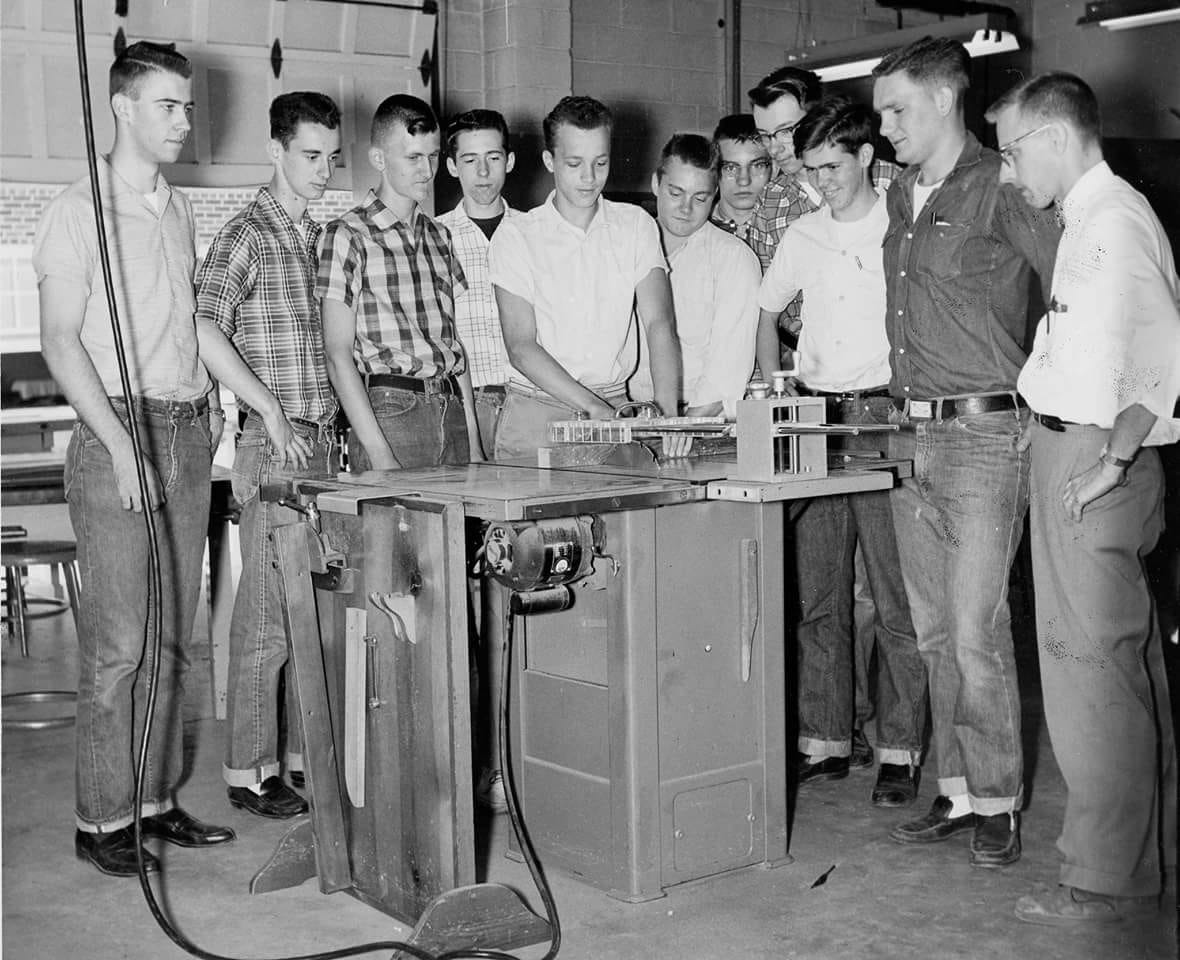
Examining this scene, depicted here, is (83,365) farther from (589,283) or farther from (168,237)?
(589,283)

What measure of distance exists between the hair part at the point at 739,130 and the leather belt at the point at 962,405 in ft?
4.44

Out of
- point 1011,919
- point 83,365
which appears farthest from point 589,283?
point 1011,919

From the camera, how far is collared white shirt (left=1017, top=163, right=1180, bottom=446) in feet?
8.32

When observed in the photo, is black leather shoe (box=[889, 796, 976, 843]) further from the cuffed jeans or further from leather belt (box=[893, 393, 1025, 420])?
leather belt (box=[893, 393, 1025, 420])

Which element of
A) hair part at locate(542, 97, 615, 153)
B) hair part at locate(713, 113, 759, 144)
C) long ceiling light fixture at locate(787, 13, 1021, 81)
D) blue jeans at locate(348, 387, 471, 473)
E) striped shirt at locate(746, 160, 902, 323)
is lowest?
blue jeans at locate(348, 387, 471, 473)

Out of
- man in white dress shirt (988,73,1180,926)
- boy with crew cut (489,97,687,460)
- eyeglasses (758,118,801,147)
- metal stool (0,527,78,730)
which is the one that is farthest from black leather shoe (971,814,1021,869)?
metal stool (0,527,78,730)

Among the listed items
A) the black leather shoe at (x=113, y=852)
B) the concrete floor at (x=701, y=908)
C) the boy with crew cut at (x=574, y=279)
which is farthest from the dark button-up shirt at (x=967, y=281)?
the black leather shoe at (x=113, y=852)

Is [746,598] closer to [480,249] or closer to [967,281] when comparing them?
[967,281]

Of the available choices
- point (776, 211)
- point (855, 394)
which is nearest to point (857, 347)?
point (855, 394)

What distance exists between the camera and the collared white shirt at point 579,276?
143 inches

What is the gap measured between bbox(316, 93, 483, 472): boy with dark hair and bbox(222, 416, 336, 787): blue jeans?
221 mm

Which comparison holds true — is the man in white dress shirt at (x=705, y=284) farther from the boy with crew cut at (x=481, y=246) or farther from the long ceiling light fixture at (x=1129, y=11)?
the long ceiling light fixture at (x=1129, y=11)

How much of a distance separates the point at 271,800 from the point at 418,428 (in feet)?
3.17

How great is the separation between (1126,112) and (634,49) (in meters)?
3.00
